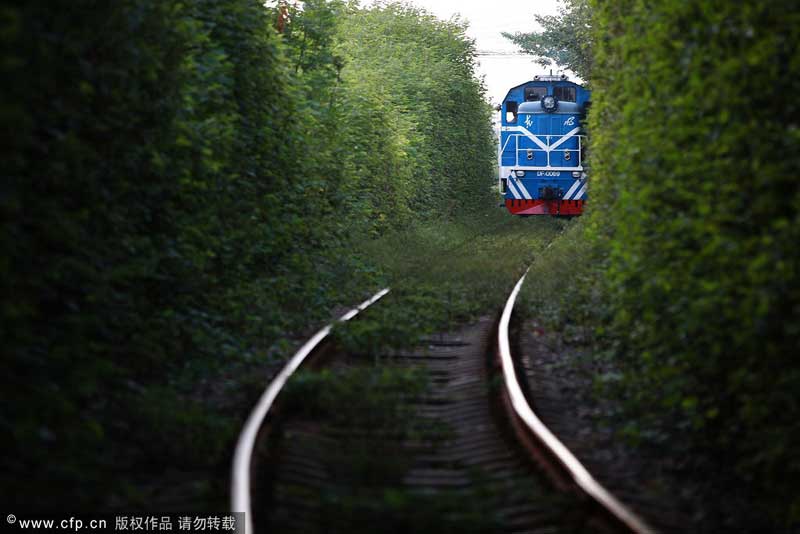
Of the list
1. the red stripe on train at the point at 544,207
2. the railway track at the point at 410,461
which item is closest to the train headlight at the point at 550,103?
the red stripe on train at the point at 544,207

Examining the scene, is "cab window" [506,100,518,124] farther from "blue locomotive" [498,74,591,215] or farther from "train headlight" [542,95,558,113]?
"train headlight" [542,95,558,113]

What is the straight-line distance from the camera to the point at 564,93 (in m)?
25.5

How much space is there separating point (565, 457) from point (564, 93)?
2134 centimetres

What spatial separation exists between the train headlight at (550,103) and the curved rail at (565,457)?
684 inches

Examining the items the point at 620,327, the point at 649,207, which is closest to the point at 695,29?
the point at 649,207

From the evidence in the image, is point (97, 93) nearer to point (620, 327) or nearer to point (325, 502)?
point (325, 502)

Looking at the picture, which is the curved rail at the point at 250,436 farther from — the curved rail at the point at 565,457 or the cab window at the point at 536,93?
the cab window at the point at 536,93

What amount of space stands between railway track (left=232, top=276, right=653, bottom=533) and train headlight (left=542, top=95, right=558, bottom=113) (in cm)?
1793

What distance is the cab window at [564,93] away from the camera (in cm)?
2536

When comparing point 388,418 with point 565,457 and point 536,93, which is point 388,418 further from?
point 536,93

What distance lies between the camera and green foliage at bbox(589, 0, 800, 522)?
4820 millimetres

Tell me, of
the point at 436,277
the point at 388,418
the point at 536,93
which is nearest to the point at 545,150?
the point at 536,93

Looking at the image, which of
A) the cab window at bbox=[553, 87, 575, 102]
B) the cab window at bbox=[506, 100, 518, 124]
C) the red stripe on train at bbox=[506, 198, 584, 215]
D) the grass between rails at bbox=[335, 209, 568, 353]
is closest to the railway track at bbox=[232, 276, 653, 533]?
the grass between rails at bbox=[335, 209, 568, 353]

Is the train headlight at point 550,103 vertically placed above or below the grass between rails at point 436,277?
above
